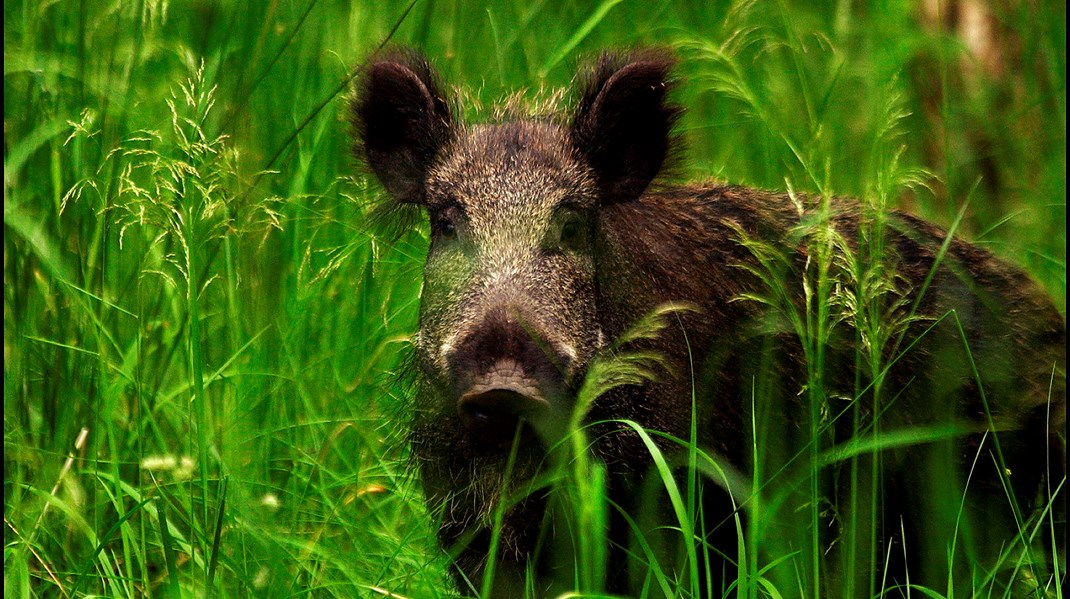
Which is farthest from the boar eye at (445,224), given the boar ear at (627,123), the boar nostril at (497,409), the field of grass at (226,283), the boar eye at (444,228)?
the boar nostril at (497,409)

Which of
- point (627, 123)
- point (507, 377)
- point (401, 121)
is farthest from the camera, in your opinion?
point (401, 121)

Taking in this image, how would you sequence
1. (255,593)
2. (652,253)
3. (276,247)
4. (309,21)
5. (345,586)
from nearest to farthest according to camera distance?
(255,593) < (345,586) < (652,253) < (276,247) < (309,21)

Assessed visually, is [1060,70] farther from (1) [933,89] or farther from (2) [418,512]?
(2) [418,512]

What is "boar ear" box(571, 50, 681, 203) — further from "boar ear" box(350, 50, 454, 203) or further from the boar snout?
the boar snout

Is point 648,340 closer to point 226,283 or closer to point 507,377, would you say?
point 507,377

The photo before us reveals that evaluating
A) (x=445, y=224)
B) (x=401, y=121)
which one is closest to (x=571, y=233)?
(x=445, y=224)

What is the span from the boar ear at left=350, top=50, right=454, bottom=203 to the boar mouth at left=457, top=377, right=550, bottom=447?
3.30ft

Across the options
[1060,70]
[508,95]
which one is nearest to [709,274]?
[508,95]

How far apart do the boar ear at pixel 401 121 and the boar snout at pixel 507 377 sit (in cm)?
83

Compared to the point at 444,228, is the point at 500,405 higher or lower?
lower

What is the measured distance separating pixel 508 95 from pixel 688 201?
739mm

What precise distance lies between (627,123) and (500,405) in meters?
1.13

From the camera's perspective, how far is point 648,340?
3.45m

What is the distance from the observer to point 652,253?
11.8 feet
